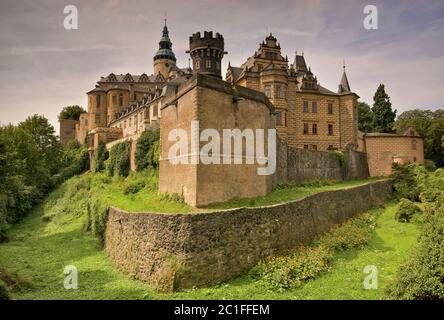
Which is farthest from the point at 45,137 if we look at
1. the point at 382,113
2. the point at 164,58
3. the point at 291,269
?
the point at 382,113

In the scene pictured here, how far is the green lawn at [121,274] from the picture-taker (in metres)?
13.9

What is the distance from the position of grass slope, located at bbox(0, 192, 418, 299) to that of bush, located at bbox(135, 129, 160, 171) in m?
6.35

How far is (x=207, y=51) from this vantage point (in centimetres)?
2683

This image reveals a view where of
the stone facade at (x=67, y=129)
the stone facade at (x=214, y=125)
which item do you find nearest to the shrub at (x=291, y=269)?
the stone facade at (x=214, y=125)

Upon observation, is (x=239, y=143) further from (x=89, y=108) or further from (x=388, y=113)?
(x=89, y=108)

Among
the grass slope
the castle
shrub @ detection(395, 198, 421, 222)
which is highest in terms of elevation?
the castle

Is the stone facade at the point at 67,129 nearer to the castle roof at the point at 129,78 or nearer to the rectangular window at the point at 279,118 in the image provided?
the castle roof at the point at 129,78

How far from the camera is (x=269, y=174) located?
70.3ft

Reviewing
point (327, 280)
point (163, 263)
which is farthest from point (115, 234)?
point (327, 280)

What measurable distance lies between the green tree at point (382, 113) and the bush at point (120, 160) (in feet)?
101

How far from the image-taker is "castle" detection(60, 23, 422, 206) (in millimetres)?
17922

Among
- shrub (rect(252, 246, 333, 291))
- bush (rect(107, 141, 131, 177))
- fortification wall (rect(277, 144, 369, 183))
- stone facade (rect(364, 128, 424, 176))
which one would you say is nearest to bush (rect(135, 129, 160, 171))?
bush (rect(107, 141, 131, 177))

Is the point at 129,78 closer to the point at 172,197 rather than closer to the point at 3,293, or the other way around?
the point at 172,197

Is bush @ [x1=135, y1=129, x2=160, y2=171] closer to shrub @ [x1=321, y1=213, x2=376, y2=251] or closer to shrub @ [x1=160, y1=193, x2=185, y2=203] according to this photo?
shrub @ [x1=160, y1=193, x2=185, y2=203]
